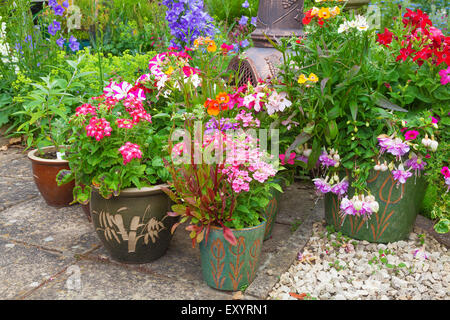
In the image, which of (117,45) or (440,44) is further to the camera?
(117,45)

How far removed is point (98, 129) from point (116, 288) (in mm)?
786

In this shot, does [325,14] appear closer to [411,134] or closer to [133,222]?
[411,134]

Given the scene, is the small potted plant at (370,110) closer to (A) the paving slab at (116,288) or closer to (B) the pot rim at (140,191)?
(B) the pot rim at (140,191)

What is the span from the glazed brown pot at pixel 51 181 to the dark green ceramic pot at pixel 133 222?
2.67 ft

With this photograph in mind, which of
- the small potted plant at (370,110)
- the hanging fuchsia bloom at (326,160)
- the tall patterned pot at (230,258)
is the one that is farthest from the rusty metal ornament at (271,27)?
the tall patterned pot at (230,258)

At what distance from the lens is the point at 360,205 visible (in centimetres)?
232

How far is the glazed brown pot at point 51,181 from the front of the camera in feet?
9.62

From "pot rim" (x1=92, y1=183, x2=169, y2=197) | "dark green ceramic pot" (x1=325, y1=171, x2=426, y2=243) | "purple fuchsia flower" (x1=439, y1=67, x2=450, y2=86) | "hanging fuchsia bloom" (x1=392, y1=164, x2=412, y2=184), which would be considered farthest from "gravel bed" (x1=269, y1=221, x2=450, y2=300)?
"purple fuchsia flower" (x1=439, y1=67, x2=450, y2=86)

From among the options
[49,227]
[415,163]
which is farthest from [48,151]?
[415,163]

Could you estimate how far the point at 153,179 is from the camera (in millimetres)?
2289

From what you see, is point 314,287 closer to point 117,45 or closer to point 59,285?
point 59,285

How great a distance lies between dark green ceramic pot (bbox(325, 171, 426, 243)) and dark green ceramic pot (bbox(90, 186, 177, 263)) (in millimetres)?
1073

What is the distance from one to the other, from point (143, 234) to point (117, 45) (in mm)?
3802

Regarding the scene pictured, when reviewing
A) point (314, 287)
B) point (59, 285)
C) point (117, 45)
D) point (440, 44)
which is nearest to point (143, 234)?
point (59, 285)
